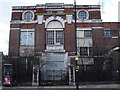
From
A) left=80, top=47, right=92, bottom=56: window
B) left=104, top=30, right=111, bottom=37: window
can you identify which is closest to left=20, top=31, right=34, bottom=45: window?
left=80, top=47, right=92, bottom=56: window

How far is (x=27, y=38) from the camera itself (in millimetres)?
33844

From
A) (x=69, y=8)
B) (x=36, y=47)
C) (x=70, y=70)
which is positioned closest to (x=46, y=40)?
(x=36, y=47)

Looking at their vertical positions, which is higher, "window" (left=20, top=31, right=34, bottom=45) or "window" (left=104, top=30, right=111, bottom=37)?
"window" (left=104, top=30, right=111, bottom=37)

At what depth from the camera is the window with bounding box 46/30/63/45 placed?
33.2 meters

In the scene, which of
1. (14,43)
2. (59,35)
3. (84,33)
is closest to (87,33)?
(84,33)

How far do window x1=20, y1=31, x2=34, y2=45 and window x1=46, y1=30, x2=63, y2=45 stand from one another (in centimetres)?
324

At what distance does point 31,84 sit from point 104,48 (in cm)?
1597

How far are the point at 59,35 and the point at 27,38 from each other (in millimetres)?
6361

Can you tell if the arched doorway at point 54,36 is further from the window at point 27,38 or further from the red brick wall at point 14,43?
the red brick wall at point 14,43

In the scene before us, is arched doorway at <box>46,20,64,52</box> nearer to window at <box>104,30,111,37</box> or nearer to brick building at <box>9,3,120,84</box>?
brick building at <box>9,3,120,84</box>

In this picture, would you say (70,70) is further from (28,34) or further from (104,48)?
(28,34)

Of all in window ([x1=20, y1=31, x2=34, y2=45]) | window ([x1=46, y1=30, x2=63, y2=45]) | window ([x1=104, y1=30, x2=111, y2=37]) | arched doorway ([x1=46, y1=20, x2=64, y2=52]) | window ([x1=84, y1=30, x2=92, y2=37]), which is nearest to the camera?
arched doorway ([x1=46, y1=20, x2=64, y2=52])

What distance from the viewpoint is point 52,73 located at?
3039 centimetres

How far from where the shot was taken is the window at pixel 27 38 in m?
33.7
